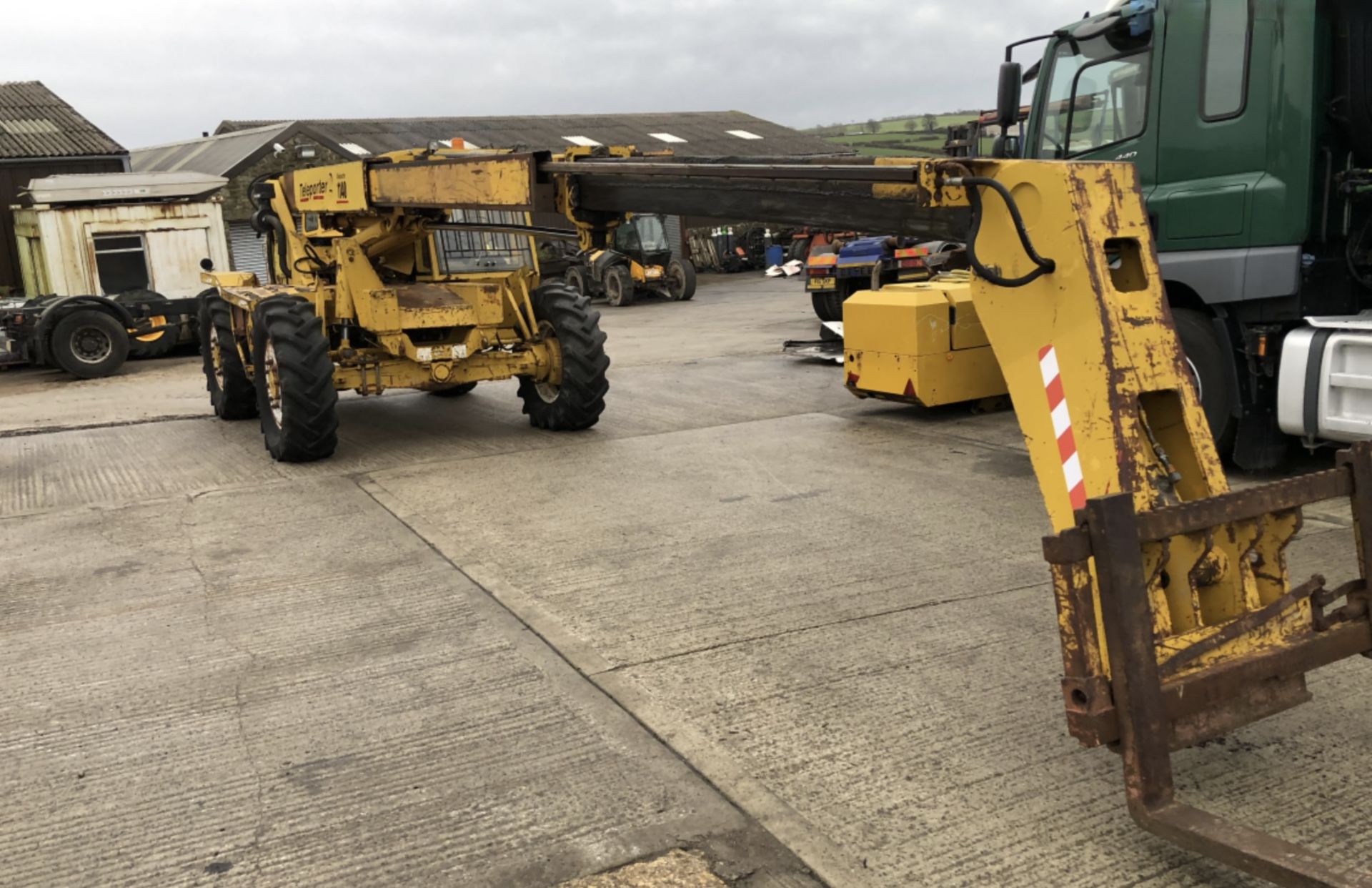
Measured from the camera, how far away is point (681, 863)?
307 cm

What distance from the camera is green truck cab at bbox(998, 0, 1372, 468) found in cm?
613

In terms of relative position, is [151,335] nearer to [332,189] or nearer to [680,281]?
[332,189]

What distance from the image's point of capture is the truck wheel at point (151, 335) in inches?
639

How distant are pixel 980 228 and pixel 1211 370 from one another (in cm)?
401

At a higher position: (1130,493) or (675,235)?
(675,235)

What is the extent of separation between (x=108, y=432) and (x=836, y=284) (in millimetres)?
9158

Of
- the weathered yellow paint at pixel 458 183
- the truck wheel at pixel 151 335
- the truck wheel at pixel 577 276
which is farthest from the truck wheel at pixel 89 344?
the truck wheel at pixel 577 276

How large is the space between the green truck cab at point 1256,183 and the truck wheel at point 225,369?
6.86m

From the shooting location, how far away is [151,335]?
16.3m

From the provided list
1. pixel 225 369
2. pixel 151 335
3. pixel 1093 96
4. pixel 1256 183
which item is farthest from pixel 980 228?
pixel 151 335

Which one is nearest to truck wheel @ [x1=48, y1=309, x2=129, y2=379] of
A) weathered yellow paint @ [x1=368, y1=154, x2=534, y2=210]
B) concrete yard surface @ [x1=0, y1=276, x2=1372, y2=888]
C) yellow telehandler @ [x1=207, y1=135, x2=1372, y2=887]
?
concrete yard surface @ [x1=0, y1=276, x2=1372, y2=888]

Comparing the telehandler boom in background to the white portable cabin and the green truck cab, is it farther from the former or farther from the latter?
the white portable cabin

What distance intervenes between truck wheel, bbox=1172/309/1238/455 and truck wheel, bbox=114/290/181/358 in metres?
14.0

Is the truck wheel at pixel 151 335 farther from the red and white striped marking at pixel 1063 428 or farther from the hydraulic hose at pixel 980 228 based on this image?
the red and white striped marking at pixel 1063 428
